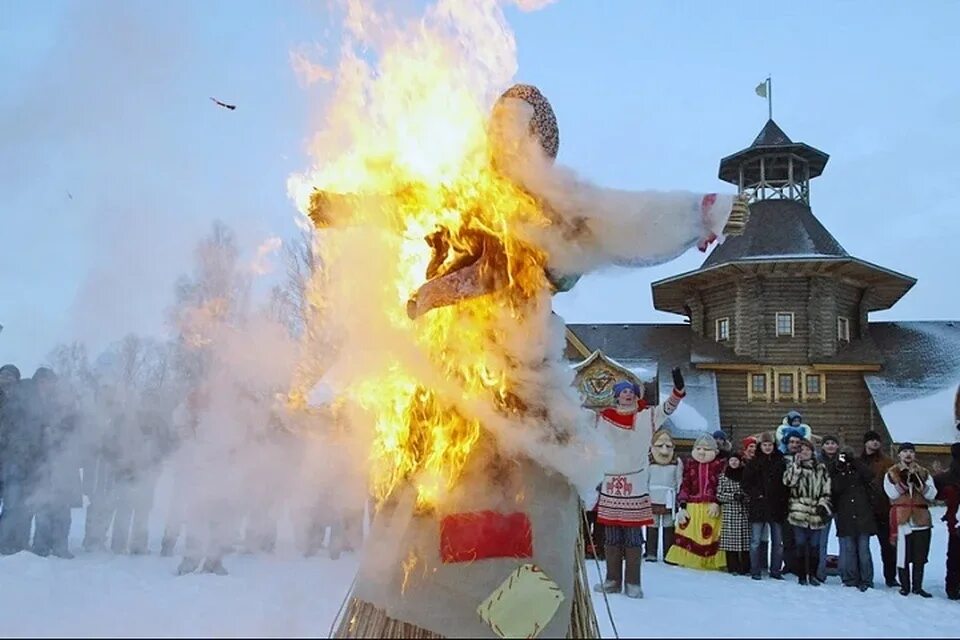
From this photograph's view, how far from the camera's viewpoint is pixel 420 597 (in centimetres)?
313

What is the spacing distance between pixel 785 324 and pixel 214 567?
22.3 m

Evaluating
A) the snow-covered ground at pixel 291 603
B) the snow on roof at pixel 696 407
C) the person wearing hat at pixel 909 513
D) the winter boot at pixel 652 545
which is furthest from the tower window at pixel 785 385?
the person wearing hat at pixel 909 513

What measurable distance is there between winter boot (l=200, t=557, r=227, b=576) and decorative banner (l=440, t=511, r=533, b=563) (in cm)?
373

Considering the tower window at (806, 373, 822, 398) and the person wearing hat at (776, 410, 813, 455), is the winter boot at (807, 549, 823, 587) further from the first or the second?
the tower window at (806, 373, 822, 398)

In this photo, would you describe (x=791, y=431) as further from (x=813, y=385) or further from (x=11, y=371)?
(x=813, y=385)

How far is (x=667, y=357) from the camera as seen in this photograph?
27125mm

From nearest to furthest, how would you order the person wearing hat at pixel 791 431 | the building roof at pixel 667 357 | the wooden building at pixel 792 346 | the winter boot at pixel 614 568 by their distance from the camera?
the winter boot at pixel 614 568 < the person wearing hat at pixel 791 431 < the building roof at pixel 667 357 < the wooden building at pixel 792 346

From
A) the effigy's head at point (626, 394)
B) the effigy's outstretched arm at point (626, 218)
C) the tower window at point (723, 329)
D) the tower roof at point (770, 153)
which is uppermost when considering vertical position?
the tower roof at point (770, 153)

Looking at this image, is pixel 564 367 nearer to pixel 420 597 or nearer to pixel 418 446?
pixel 418 446

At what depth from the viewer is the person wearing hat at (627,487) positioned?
6.79 meters

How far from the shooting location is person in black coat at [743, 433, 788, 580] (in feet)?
29.0

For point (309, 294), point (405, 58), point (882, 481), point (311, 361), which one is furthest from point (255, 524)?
point (882, 481)

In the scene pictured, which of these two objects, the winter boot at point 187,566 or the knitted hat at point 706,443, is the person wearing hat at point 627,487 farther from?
the winter boot at point 187,566

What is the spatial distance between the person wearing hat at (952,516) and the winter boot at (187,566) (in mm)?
6547
